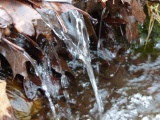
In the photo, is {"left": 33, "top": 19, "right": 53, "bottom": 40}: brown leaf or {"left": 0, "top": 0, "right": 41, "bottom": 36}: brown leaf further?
{"left": 33, "top": 19, "right": 53, "bottom": 40}: brown leaf

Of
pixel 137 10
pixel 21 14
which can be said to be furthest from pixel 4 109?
pixel 137 10

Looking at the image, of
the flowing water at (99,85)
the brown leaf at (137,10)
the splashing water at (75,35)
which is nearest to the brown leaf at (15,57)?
the flowing water at (99,85)

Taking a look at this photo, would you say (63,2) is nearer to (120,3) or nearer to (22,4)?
(22,4)

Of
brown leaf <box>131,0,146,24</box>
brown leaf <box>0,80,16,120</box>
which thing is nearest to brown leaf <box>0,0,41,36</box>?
brown leaf <box>0,80,16,120</box>

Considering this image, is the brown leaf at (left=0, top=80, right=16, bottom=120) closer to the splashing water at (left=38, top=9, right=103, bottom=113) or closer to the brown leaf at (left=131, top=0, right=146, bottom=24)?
the splashing water at (left=38, top=9, right=103, bottom=113)

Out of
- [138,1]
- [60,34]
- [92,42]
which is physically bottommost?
[92,42]

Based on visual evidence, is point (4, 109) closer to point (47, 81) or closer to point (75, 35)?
point (47, 81)

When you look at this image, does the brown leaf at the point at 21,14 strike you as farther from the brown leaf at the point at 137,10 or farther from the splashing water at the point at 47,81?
the brown leaf at the point at 137,10

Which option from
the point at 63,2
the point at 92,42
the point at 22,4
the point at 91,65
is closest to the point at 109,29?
the point at 92,42
